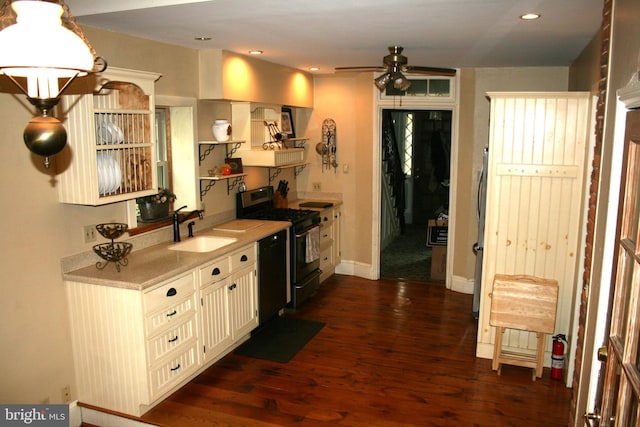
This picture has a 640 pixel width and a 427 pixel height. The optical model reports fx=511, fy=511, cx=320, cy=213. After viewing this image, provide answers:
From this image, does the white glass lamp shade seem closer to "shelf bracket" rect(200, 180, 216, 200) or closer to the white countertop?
the white countertop

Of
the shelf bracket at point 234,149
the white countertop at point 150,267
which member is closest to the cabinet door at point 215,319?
the white countertop at point 150,267

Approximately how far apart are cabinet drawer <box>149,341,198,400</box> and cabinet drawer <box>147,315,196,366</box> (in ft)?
0.21

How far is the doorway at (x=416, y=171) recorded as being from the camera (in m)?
8.23

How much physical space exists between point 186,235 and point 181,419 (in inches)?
62.9

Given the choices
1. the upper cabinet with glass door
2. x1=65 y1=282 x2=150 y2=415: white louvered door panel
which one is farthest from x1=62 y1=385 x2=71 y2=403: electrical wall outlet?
the upper cabinet with glass door

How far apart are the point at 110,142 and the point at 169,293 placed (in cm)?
106

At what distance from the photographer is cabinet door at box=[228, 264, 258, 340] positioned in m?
4.11

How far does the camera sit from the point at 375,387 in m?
3.74

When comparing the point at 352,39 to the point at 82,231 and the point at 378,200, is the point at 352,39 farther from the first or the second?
the point at 378,200

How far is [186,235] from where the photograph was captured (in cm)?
440

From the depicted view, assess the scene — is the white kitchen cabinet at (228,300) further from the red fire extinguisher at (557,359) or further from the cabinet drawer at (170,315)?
the red fire extinguisher at (557,359)

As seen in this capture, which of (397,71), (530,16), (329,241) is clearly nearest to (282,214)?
(329,241)

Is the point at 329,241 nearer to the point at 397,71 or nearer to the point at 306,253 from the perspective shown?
the point at 306,253

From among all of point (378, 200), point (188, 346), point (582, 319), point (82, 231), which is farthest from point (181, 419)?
point (378, 200)
